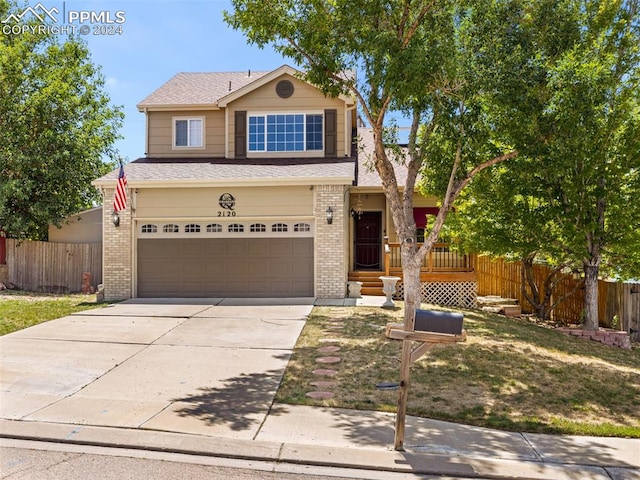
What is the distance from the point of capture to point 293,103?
18266 mm

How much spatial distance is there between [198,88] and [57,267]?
329 inches

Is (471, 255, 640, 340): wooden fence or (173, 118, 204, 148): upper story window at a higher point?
(173, 118, 204, 148): upper story window

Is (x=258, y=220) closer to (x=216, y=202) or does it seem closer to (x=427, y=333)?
(x=216, y=202)

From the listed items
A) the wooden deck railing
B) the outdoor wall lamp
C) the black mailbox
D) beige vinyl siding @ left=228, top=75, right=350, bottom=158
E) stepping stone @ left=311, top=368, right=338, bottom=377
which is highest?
beige vinyl siding @ left=228, top=75, right=350, bottom=158

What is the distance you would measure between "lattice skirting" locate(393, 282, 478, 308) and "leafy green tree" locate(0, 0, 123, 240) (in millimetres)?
13696

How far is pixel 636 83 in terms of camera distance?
40.9ft

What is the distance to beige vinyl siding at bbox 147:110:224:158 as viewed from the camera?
62.3 ft

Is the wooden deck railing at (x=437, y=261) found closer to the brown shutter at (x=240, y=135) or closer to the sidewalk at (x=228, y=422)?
the brown shutter at (x=240, y=135)

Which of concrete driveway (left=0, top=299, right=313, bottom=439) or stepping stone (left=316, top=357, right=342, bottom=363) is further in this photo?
A: stepping stone (left=316, top=357, right=342, bottom=363)

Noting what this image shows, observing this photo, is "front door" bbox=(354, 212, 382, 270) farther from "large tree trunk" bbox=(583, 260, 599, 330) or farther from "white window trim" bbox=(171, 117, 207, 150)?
"large tree trunk" bbox=(583, 260, 599, 330)

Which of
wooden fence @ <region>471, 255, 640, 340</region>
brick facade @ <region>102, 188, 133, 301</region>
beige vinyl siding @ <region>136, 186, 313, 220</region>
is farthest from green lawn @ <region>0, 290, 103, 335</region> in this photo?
wooden fence @ <region>471, 255, 640, 340</region>

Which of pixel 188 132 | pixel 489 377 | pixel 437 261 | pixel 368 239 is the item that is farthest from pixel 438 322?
pixel 188 132

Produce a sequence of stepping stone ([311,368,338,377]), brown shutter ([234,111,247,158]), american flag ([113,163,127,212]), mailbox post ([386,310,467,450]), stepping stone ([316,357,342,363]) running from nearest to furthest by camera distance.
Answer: mailbox post ([386,310,467,450]) → stepping stone ([311,368,338,377]) → stepping stone ([316,357,342,363]) → american flag ([113,163,127,212]) → brown shutter ([234,111,247,158])

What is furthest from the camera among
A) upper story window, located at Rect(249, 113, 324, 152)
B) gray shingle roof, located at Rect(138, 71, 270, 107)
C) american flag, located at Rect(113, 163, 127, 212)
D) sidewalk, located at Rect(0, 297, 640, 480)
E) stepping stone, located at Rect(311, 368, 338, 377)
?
gray shingle roof, located at Rect(138, 71, 270, 107)
